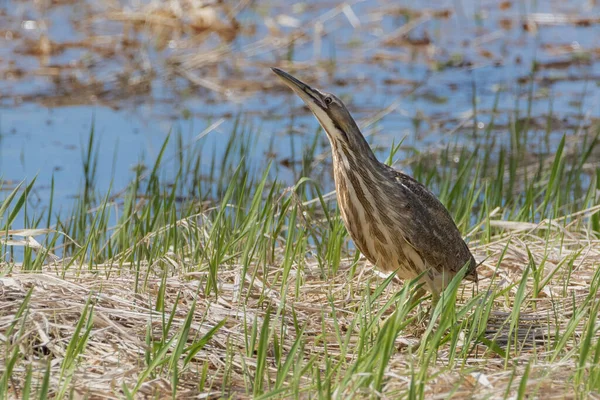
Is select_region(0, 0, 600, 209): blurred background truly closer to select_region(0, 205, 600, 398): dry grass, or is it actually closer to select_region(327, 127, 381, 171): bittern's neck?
select_region(0, 205, 600, 398): dry grass

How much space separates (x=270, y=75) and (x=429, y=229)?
21.6ft

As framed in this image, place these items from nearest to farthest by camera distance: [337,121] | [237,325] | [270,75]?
[237,325]
[337,121]
[270,75]

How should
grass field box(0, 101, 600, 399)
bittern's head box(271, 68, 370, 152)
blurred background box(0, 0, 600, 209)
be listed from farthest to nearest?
1. blurred background box(0, 0, 600, 209)
2. bittern's head box(271, 68, 370, 152)
3. grass field box(0, 101, 600, 399)

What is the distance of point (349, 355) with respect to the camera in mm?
4238

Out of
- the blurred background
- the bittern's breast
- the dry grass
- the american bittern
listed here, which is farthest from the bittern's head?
the blurred background

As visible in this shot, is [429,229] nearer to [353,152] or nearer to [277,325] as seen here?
[353,152]

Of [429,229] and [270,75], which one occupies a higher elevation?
[270,75]

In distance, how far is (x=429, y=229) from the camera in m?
4.83

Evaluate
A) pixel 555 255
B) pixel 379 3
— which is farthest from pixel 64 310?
pixel 379 3

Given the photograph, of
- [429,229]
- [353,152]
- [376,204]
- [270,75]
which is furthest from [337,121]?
[270,75]

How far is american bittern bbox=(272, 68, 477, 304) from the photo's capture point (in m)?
4.73

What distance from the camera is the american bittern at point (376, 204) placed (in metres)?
4.73

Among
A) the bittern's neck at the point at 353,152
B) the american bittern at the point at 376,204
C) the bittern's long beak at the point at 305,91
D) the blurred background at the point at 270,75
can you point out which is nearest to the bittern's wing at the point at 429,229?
the american bittern at the point at 376,204

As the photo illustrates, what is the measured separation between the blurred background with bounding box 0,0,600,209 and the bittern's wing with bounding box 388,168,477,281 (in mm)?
3654
